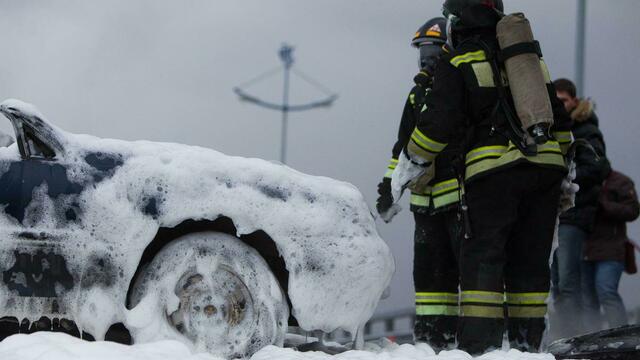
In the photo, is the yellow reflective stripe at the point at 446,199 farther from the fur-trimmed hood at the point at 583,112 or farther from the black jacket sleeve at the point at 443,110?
the fur-trimmed hood at the point at 583,112

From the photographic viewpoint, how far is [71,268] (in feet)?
17.2

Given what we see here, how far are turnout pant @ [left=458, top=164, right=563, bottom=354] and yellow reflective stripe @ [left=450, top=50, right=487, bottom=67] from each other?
25.5 inches

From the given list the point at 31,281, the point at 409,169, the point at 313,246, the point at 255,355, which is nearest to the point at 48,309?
the point at 31,281

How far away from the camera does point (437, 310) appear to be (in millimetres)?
6824

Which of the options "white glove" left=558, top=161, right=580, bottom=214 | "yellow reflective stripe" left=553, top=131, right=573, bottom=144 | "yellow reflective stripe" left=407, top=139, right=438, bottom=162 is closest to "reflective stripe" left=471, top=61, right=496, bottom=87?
"yellow reflective stripe" left=407, top=139, right=438, bottom=162

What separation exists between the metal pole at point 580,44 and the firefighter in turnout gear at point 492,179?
17.6 ft

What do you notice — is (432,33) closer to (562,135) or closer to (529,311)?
(562,135)

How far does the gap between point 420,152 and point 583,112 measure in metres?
2.68

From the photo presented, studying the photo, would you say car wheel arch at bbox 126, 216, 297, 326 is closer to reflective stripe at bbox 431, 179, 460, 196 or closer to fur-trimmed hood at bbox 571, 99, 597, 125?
reflective stripe at bbox 431, 179, 460, 196

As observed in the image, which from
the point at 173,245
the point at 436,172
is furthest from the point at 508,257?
the point at 173,245

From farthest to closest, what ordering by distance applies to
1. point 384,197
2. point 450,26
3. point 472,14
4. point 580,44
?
point 580,44, point 384,197, point 450,26, point 472,14

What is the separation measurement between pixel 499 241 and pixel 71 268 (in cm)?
232

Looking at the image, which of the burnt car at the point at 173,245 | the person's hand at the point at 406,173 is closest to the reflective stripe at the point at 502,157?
the person's hand at the point at 406,173

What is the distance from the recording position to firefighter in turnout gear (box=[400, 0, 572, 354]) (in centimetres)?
599
